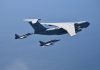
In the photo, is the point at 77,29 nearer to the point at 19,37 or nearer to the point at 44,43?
the point at 44,43

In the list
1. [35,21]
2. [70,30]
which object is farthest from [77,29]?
[35,21]

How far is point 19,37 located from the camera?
192 m

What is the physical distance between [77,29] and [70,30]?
14.0m

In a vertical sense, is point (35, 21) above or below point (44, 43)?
above

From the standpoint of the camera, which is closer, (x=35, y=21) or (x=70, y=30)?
(x=70, y=30)

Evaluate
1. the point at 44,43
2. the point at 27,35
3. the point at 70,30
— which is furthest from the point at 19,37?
the point at 70,30

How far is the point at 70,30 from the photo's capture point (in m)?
182

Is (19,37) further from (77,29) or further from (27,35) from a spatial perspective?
(77,29)

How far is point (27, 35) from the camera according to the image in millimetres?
190375

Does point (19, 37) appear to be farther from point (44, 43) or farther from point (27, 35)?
point (44, 43)

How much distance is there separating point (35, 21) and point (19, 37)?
49.3 ft

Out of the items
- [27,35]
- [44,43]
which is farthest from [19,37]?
[44,43]

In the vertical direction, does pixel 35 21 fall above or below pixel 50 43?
above

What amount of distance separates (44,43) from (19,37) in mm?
18006
